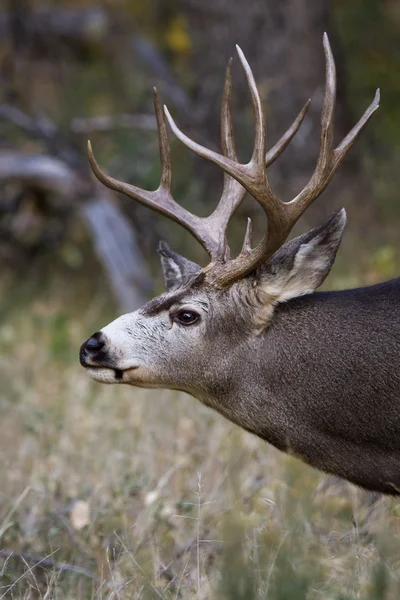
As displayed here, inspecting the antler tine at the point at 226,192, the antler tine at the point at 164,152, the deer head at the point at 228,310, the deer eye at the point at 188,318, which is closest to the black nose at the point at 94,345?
the deer head at the point at 228,310

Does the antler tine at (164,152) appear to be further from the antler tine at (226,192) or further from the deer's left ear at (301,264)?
the deer's left ear at (301,264)

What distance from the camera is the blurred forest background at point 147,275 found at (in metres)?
4.23

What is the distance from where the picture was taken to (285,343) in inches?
175

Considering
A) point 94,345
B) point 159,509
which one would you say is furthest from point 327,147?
point 159,509

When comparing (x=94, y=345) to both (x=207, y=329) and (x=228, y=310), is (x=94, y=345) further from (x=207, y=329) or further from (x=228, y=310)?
(x=228, y=310)

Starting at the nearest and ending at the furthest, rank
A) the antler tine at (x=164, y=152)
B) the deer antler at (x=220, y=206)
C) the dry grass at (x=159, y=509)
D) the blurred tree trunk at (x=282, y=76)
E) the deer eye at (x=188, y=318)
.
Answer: the dry grass at (x=159, y=509)
the deer eye at (x=188, y=318)
the deer antler at (x=220, y=206)
the antler tine at (x=164, y=152)
the blurred tree trunk at (x=282, y=76)

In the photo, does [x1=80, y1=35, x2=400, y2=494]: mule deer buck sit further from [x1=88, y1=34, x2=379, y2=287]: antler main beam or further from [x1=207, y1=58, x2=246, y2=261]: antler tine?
[x1=207, y1=58, x2=246, y2=261]: antler tine

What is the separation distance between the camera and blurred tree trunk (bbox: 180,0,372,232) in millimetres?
9539

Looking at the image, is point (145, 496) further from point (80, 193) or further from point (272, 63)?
point (272, 63)

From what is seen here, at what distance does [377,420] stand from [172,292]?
1.06 metres

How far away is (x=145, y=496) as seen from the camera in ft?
16.7

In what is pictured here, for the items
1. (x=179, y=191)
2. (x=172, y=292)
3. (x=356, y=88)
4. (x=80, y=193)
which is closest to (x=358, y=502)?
(x=172, y=292)

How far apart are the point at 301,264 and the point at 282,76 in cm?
556

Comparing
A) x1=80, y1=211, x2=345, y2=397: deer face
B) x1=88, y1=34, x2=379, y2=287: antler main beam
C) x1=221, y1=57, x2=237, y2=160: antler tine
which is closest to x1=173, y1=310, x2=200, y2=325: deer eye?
x1=80, y1=211, x2=345, y2=397: deer face
